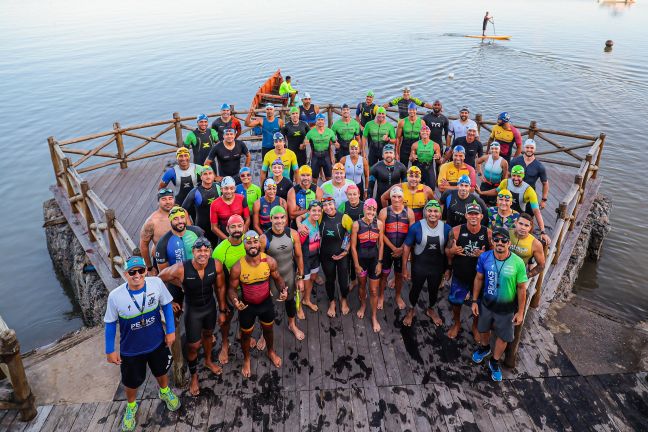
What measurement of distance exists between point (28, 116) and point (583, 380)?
32.9 meters

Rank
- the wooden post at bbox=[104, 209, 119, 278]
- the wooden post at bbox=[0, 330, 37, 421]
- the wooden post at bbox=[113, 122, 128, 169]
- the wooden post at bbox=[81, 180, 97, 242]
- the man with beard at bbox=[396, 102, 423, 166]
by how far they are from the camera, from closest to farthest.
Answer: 1. the wooden post at bbox=[0, 330, 37, 421]
2. the wooden post at bbox=[104, 209, 119, 278]
3. the wooden post at bbox=[81, 180, 97, 242]
4. the man with beard at bbox=[396, 102, 423, 166]
5. the wooden post at bbox=[113, 122, 128, 169]

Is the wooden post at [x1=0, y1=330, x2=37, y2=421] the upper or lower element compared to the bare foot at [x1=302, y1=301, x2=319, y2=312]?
upper

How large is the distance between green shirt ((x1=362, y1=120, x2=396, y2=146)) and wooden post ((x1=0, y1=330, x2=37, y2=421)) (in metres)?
7.81

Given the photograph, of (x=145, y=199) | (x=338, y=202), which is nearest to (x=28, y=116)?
(x=145, y=199)

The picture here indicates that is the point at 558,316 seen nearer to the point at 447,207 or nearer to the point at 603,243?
the point at 447,207

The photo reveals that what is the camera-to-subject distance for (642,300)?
12.4 metres

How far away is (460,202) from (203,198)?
4315 mm

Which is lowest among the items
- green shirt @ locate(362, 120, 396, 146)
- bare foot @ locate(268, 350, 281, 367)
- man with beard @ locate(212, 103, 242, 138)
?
bare foot @ locate(268, 350, 281, 367)

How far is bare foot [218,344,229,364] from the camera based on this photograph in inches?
255

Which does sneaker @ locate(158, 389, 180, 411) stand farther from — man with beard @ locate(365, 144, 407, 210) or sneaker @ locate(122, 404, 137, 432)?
man with beard @ locate(365, 144, 407, 210)

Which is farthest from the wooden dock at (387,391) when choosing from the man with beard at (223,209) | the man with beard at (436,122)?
the man with beard at (436,122)

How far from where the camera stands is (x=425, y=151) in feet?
30.4

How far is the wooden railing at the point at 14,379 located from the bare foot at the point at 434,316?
581cm

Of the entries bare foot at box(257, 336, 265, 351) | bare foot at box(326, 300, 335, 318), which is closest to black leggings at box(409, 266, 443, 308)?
bare foot at box(326, 300, 335, 318)
